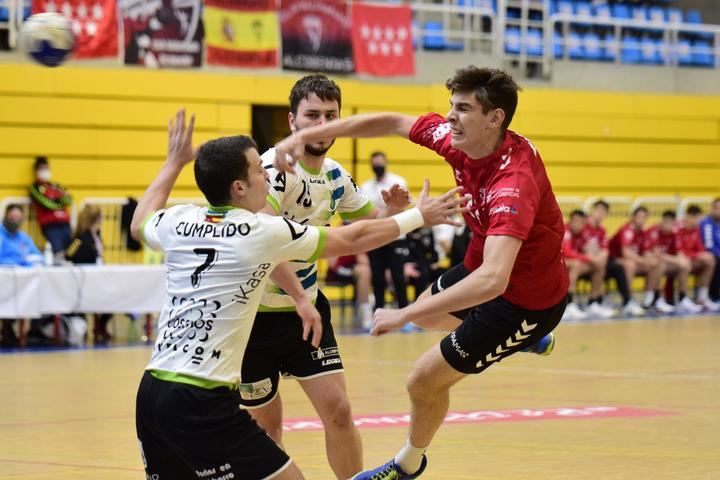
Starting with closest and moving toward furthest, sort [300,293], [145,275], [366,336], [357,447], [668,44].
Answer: [300,293] < [357,447] < [145,275] < [366,336] < [668,44]

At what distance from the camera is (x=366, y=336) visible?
1627 centimetres

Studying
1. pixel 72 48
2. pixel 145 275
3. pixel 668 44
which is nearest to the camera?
pixel 72 48

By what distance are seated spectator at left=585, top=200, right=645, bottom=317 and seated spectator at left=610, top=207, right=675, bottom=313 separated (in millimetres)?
144

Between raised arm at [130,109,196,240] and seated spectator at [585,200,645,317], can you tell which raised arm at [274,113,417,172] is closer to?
raised arm at [130,109,196,240]

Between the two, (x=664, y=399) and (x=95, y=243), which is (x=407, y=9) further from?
(x=664, y=399)

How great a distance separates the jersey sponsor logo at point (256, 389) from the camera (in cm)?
642

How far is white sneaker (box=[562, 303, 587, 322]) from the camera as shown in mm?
18812

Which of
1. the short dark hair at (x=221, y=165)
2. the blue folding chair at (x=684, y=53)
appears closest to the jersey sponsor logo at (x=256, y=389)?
the short dark hair at (x=221, y=165)

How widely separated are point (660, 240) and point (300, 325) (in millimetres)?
15227

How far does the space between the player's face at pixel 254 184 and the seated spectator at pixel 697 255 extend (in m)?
16.6

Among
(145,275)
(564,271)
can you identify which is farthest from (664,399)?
(145,275)

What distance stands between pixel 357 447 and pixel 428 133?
1659 millimetres

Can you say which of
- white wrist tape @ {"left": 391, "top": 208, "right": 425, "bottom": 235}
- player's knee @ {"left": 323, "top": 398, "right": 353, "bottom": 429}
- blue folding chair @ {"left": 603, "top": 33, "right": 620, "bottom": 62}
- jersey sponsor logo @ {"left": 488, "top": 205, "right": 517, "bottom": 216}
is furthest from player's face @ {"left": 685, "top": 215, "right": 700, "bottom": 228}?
white wrist tape @ {"left": 391, "top": 208, "right": 425, "bottom": 235}

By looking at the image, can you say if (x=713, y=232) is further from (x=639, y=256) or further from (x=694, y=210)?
(x=639, y=256)
